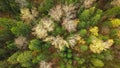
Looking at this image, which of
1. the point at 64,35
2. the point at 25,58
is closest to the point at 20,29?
the point at 25,58

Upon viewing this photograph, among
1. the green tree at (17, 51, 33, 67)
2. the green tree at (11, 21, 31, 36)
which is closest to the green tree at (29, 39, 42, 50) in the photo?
the green tree at (17, 51, 33, 67)

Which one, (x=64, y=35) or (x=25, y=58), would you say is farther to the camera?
(x=64, y=35)

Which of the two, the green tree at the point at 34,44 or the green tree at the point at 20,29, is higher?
the green tree at the point at 20,29

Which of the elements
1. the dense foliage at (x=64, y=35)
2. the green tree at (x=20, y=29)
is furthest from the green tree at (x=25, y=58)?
the green tree at (x=20, y=29)

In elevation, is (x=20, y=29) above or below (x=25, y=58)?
above

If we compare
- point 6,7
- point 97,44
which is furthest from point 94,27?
point 6,7

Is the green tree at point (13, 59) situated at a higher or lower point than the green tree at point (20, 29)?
lower

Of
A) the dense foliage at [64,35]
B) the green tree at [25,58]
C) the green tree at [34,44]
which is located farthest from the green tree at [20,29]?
the green tree at [25,58]

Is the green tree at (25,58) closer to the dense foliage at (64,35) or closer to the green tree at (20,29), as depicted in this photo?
the dense foliage at (64,35)

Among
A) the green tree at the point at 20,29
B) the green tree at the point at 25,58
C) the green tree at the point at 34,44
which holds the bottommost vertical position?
the green tree at the point at 25,58

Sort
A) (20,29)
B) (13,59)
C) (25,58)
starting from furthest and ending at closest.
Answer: (20,29) < (13,59) < (25,58)

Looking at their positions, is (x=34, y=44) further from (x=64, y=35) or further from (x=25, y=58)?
(x=64, y=35)

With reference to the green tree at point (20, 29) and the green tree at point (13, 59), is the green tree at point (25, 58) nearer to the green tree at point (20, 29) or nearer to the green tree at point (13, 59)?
the green tree at point (13, 59)

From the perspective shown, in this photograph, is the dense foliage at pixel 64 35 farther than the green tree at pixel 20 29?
No
